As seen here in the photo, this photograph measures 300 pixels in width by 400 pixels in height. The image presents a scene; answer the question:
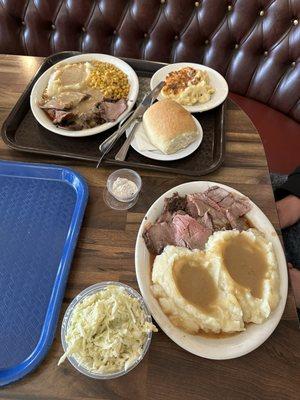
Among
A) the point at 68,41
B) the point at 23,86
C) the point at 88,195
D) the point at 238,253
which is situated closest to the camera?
the point at 238,253

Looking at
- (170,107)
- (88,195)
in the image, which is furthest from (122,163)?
(170,107)

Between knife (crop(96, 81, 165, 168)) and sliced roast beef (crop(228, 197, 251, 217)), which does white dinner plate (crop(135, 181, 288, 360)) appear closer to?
sliced roast beef (crop(228, 197, 251, 217))

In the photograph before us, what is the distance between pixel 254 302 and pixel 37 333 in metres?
0.72

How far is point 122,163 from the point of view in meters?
1.51

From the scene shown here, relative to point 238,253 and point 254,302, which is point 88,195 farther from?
point 254,302

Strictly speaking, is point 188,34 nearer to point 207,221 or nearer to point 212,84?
point 212,84

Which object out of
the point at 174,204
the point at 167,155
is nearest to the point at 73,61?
the point at 167,155

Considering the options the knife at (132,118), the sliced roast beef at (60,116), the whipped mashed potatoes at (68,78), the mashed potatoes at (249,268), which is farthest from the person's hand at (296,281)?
the whipped mashed potatoes at (68,78)

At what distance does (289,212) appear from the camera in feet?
5.50

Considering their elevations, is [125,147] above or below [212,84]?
below

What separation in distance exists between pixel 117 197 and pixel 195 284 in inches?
19.4

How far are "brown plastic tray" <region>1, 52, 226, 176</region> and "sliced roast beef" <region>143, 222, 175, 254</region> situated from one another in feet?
1.10

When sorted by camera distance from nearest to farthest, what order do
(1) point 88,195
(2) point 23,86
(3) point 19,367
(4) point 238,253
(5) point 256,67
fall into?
1. (3) point 19,367
2. (4) point 238,253
3. (1) point 88,195
4. (2) point 23,86
5. (5) point 256,67

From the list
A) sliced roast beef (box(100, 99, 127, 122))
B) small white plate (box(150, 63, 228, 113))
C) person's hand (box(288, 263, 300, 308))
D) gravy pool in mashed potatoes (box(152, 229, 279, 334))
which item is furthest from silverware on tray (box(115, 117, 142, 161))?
person's hand (box(288, 263, 300, 308))
